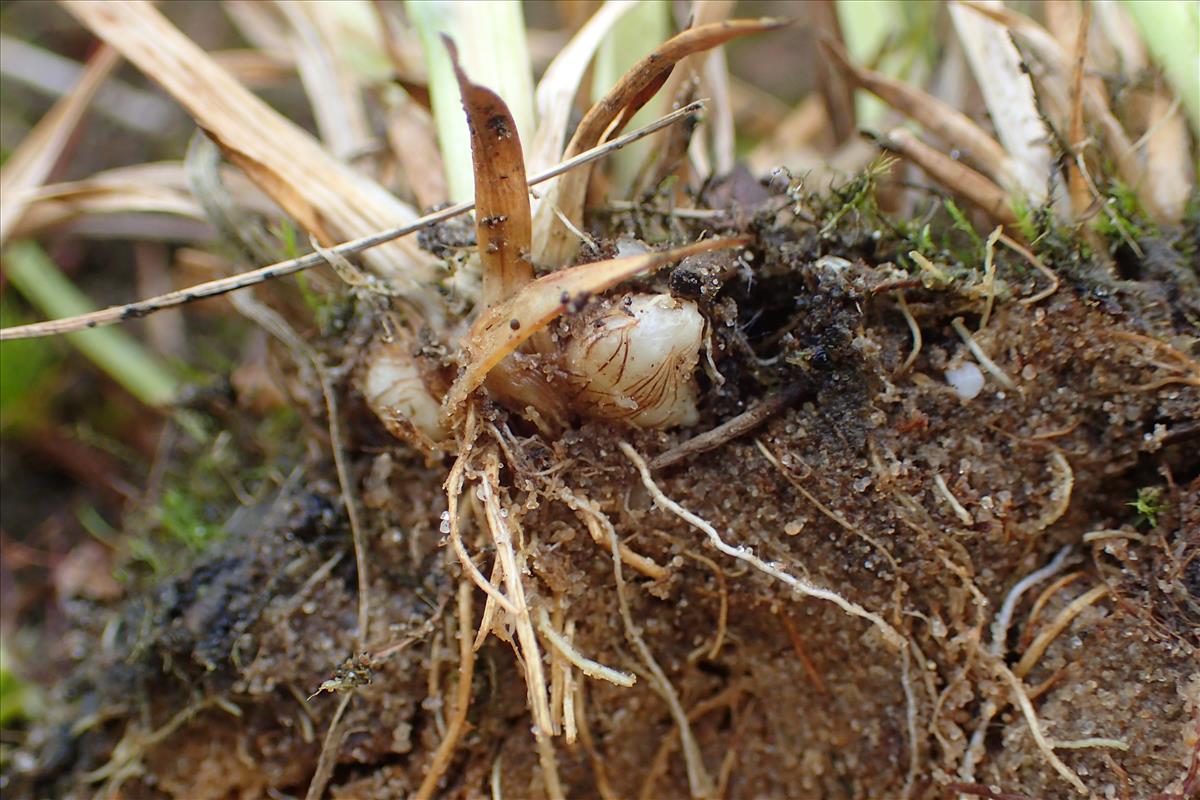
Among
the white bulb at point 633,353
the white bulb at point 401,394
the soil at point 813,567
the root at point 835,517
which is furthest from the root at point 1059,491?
the white bulb at point 401,394

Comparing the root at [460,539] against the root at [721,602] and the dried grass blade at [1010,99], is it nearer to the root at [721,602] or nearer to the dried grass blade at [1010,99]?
the root at [721,602]

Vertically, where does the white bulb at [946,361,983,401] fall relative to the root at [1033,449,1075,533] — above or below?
above

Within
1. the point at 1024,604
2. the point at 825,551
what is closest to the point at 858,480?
the point at 825,551

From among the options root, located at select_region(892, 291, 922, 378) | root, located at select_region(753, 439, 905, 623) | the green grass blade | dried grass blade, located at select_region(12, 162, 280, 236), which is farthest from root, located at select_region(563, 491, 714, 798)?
the green grass blade

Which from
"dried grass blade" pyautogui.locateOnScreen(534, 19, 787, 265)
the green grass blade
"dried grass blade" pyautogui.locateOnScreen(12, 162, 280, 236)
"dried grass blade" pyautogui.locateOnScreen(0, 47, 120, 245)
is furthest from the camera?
the green grass blade

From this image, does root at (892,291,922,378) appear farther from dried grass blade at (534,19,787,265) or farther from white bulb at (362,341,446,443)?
white bulb at (362,341,446,443)
